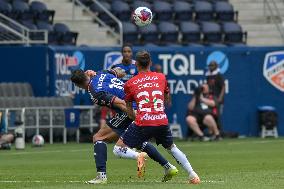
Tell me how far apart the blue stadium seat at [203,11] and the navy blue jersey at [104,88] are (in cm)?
2160

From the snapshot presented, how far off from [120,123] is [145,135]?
4.37 ft

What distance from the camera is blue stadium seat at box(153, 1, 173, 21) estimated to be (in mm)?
36844

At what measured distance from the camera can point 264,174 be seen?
Result: 16.9 metres

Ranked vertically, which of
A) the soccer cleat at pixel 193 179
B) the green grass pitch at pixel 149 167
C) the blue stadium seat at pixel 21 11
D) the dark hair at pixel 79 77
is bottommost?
the green grass pitch at pixel 149 167

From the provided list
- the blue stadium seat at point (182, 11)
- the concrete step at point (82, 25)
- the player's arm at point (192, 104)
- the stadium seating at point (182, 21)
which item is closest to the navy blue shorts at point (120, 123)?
the player's arm at point (192, 104)

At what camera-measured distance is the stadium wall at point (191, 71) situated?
99.8 feet

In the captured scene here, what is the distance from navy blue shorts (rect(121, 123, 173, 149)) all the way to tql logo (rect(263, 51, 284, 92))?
685 inches

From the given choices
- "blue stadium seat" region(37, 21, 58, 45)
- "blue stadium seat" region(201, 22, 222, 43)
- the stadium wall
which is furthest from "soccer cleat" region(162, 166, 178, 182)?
"blue stadium seat" region(201, 22, 222, 43)

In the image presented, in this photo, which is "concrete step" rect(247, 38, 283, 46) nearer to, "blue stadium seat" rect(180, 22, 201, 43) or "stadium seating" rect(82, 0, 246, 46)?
"stadium seating" rect(82, 0, 246, 46)

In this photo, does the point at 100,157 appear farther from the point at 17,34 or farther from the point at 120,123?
the point at 17,34

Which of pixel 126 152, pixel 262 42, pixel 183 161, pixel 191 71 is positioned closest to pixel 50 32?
pixel 191 71

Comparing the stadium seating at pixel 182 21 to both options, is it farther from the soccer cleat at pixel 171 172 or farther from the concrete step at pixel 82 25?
the soccer cleat at pixel 171 172

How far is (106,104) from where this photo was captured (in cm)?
1590

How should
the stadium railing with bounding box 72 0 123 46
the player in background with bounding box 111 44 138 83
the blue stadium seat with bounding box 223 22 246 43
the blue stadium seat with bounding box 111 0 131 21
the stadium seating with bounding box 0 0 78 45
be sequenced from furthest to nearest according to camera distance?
the blue stadium seat with bounding box 223 22 246 43, the blue stadium seat with bounding box 111 0 131 21, the stadium railing with bounding box 72 0 123 46, the stadium seating with bounding box 0 0 78 45, the player in background with bounding box 111 44 138 83
